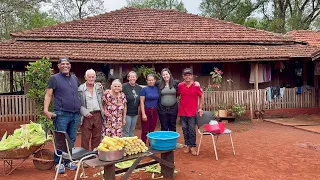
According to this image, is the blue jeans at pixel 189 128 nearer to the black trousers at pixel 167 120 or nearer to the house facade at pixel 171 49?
the black trousers at pixel 167 120

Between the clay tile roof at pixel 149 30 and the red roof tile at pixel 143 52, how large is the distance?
1.20 ft

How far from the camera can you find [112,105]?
5258 mm

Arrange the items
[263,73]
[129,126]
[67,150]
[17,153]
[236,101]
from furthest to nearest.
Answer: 1. [263,73]
2. [236,101]
3. [129,126]
4. [17,153]
5. [67,150]

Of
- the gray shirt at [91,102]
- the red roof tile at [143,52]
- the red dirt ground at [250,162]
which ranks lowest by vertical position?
the red dirt ground at [250,162]

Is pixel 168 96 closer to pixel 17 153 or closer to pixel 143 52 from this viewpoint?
pixel 17 153

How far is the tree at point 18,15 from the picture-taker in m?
18.0

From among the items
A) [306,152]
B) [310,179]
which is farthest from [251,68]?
[310,179]

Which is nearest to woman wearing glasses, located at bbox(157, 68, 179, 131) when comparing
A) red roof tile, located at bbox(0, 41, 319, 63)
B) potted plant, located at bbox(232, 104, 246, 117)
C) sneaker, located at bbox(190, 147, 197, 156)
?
sneaker, located at bbox(190, 147, 197, 156)

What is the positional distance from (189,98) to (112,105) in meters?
1.57

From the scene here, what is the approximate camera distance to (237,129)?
375 inches

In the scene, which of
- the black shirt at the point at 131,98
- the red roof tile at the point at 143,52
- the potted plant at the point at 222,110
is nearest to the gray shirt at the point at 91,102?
the black shirt at the point at 131,98

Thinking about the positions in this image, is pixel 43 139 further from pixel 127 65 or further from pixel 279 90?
pixel 279 90

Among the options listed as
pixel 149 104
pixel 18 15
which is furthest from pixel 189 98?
pixel 18 15

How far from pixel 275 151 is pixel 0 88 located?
2008cm
